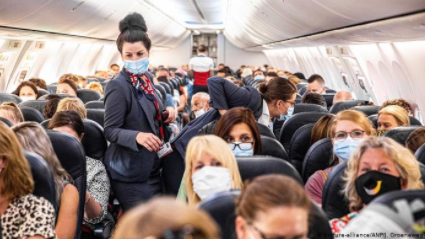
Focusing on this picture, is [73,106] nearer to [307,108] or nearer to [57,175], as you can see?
[57,175]

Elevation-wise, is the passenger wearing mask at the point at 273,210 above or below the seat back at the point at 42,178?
above

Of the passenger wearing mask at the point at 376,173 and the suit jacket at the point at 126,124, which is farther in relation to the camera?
the suit jacket at the point at 126,124

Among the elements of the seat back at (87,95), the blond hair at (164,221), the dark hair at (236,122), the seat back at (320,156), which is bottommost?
the seat back at (87,95)

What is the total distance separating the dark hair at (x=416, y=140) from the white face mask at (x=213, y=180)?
1766 millimetres

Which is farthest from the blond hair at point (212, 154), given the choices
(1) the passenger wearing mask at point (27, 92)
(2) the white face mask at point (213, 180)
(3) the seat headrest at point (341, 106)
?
(1) the passenger wearing mask at point (27, 92)

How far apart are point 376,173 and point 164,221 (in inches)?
70.8

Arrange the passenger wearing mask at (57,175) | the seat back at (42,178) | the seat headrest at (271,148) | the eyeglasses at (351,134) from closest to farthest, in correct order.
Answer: the seat back at (42,178), the passenger wearing mask at (57,175), the eyeglasses at (351,134), the seat headrest at (271,148)

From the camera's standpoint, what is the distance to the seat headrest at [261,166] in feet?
12.6

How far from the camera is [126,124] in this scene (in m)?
5.03

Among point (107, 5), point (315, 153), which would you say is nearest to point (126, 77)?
point (315, 153)

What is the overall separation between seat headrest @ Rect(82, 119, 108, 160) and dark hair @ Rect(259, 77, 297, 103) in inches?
60.8

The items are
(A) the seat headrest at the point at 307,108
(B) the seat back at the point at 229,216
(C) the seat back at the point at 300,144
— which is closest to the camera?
(B) the seat back at the point at 229,216

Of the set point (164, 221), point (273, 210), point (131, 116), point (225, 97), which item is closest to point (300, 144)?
point (225, 97)

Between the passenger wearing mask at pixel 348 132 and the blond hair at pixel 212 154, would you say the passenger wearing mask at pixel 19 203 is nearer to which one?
the blond hair at pixel 212 154
